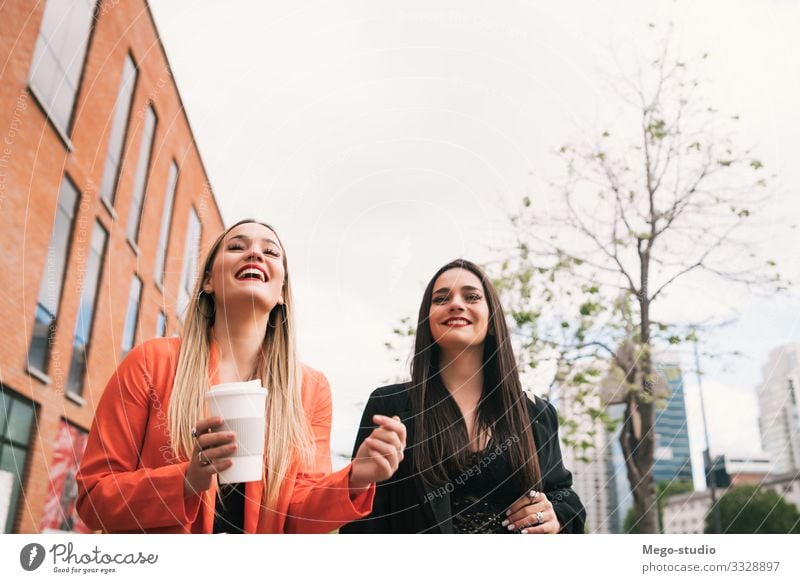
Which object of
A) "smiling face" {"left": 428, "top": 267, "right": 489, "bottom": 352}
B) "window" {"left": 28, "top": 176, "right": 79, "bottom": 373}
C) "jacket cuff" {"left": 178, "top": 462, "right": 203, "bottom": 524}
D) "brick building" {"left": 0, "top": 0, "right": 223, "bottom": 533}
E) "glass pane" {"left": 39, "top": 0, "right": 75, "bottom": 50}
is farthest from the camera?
"window" {"left": 28, "top": 176, "right": 79, "bottom": 373}

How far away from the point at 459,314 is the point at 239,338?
1.92ft

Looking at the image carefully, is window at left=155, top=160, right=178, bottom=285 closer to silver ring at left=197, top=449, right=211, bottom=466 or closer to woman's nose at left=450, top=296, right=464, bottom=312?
woman's nose at left=450, top=296, right=464, bottom=312

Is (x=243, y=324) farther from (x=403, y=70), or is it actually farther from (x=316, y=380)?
(x=403, y=70)

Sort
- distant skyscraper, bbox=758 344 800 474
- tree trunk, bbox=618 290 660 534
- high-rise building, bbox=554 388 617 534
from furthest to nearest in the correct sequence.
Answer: tree trunk, bbox=618 290 660 534, distant skyscraper, bbox=758 344 800 474, high-rise building, bbox=554 388 617 534

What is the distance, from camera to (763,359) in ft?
8.14

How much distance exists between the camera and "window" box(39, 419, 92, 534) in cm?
553

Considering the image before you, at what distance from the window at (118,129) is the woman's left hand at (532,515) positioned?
4.25 metres

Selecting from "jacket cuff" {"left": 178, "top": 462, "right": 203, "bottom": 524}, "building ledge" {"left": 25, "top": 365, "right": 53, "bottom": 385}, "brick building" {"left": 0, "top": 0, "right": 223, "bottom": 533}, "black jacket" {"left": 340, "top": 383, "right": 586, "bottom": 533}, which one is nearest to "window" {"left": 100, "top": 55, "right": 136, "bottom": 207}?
"brick building" {"left": 0, "top": 0, "right": 223, "bottom": 533}

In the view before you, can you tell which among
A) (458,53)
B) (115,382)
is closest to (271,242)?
(115,382)

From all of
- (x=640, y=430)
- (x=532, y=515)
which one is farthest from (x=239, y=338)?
Answer: (x=640, y=430)

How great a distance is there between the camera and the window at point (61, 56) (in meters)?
4.27

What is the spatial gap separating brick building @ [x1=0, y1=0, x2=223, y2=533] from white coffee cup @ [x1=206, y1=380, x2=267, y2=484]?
92.8 inches

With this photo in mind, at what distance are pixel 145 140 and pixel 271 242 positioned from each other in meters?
4.32

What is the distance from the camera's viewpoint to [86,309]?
529 centimetres
